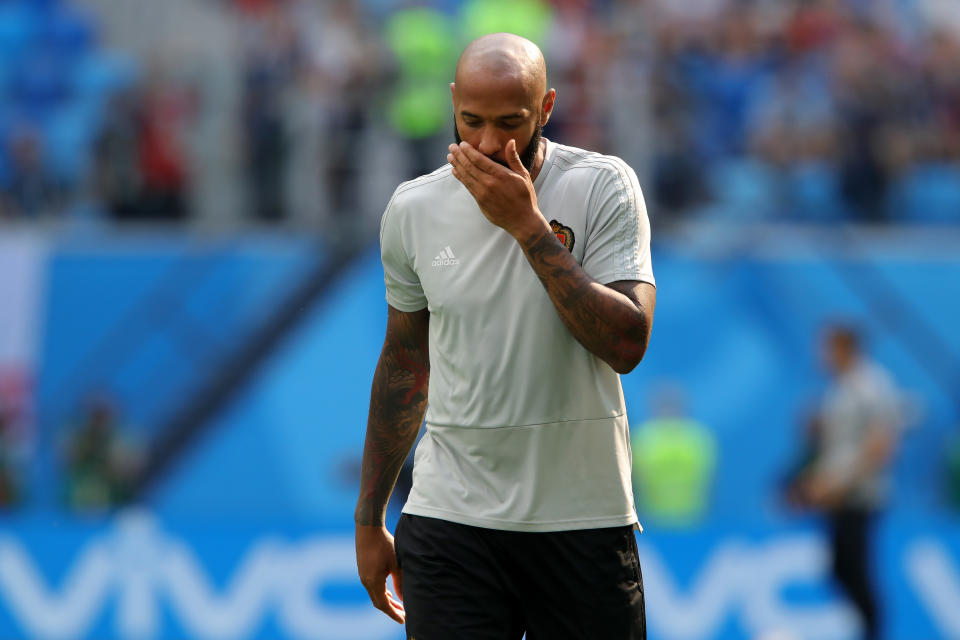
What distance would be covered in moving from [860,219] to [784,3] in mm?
2810

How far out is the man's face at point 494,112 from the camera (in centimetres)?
297

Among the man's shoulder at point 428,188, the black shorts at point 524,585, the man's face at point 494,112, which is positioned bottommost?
the black shorts at point 524,585

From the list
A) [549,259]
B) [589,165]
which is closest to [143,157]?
[589,165]

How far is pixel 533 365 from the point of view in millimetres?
3117

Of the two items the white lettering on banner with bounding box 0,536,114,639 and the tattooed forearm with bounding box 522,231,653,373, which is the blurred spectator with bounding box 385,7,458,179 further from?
the tattooed forearm with bounding box 522,231,653,373

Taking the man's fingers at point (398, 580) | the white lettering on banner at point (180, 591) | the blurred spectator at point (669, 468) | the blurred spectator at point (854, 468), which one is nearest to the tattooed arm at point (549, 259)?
the man's fingers at point (398, 580)

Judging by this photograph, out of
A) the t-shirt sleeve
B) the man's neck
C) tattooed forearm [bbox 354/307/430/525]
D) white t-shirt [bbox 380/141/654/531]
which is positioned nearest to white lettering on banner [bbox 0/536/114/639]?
tattooed forearm [bbox 354/307/430/525]

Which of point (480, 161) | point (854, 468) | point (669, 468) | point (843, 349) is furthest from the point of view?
point (669, 468)

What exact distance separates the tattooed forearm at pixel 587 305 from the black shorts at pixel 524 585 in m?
0.47

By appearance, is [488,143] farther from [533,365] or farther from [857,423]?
[857,423]

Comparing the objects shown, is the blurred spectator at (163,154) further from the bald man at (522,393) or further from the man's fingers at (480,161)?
the man's fingers at (480,161)

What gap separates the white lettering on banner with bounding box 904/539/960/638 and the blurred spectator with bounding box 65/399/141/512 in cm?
690

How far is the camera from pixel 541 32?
12.5m

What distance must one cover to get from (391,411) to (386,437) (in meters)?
0.07
